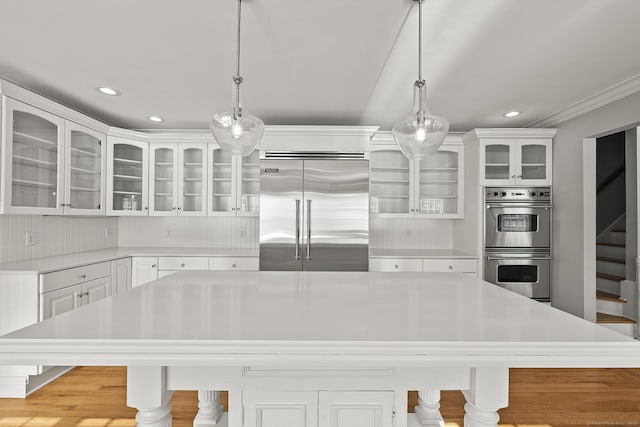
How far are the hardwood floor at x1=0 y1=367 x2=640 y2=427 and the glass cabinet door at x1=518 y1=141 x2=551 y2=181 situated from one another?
6.34 feet

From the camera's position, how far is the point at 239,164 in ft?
14.1

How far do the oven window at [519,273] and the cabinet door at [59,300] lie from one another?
386 centimetres

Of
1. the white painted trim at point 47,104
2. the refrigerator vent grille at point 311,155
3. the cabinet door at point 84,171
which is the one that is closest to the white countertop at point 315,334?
the white painted trim at point 47,104

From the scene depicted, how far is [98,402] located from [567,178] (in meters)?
4.41

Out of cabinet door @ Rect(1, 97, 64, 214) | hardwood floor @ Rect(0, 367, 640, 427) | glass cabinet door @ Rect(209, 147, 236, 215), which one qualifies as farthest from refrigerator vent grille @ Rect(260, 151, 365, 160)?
hardwood floor @ Rect(0, 367, 640, 427)

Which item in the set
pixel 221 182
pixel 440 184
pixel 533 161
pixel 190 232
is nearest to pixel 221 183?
pixel 221 182

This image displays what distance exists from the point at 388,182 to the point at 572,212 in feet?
6.02

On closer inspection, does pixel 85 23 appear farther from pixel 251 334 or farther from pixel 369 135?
pixel 369 135

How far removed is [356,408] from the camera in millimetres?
1270

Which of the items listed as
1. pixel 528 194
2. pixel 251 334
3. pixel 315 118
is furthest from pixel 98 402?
pixel 528 194

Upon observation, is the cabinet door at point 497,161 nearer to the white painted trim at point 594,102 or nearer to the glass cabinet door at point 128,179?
the white painted trim at point 594,102

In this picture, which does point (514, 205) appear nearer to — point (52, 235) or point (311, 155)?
point (311, 155)

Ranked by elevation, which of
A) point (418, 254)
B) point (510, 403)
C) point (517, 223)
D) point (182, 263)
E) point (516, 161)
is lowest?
point (510, 403)

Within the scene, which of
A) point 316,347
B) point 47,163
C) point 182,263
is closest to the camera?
point 316,347
